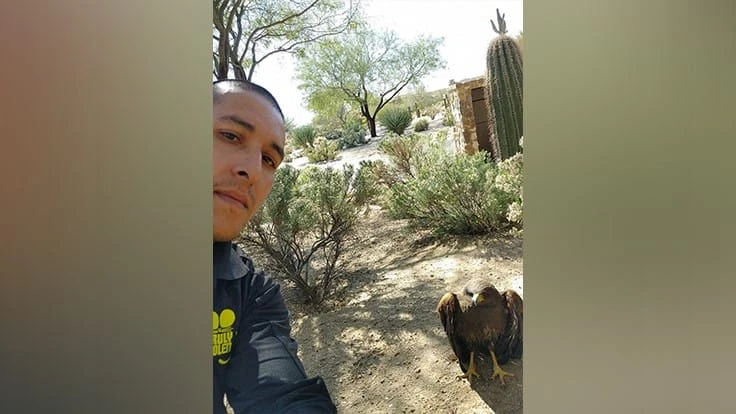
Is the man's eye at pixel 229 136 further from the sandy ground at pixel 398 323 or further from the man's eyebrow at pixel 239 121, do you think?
the sandy ground at pixel 398 323

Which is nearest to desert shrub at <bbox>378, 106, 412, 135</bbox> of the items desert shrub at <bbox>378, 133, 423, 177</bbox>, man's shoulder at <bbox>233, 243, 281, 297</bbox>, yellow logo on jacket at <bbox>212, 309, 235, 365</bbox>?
desert shrub at <bbox>378, 133, 423, 177</bbox>

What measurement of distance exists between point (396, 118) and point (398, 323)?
77cm

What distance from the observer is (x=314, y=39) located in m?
1.93

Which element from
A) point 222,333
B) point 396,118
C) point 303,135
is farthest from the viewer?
point 396,118

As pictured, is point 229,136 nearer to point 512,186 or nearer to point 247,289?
point 247,289

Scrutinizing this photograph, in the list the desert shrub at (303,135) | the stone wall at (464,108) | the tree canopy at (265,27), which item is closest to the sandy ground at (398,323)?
the desert shrub at (303,135)

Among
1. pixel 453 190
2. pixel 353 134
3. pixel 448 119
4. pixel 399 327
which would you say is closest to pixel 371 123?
pixel 353 134

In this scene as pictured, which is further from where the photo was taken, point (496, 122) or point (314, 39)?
point (496, 122)

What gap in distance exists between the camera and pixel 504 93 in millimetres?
2088

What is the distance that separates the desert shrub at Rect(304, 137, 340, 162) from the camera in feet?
6.41
